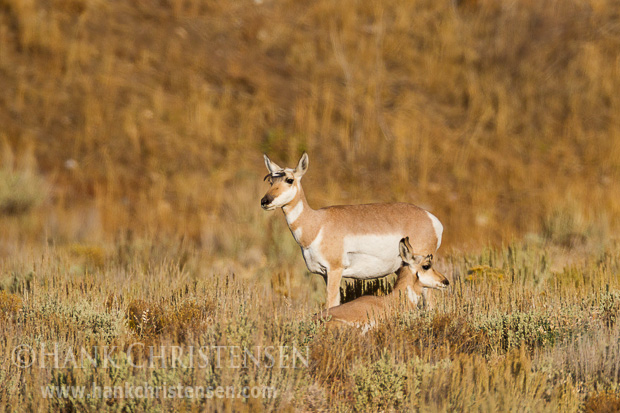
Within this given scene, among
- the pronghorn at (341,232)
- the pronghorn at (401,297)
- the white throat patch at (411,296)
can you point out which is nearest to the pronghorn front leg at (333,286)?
the pronghorn at (341,232)

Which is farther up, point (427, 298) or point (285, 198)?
point (285, 198)

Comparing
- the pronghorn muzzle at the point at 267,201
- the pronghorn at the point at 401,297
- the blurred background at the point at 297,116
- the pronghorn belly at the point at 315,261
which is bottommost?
the pronghorn at the point at 401,297

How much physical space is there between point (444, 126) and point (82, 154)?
9784 millimetres

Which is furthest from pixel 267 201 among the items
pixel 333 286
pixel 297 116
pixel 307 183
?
pixel 297 116

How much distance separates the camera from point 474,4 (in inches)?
977

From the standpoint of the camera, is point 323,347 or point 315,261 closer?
point 323,347

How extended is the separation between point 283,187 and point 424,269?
5.59 feet

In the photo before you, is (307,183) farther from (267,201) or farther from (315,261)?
(267,201)

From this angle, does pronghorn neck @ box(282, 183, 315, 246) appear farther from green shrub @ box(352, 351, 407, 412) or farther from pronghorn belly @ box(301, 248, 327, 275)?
green shrub @ box(352, 351, 407, 412)

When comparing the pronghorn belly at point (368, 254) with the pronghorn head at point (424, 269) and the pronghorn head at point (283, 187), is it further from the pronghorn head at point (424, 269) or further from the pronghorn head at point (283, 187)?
the pronghorn head at point (283, 187)

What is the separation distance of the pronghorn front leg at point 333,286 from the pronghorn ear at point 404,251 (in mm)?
651

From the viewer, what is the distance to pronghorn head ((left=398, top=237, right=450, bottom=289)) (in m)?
7.49

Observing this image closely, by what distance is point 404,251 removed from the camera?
747 centimetres

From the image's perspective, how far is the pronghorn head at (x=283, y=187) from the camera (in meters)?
6.96
